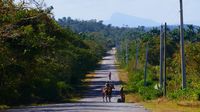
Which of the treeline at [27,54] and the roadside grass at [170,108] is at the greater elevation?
the treeline at [27,54]

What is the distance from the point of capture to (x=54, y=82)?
5409 cm

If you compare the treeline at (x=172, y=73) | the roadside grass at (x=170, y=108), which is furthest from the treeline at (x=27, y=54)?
the treeline at (x=172, y=73)

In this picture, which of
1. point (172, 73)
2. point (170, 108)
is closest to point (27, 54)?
point (170, 108)

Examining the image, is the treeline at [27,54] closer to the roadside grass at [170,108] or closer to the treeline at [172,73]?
the roadside grass at [170,108]

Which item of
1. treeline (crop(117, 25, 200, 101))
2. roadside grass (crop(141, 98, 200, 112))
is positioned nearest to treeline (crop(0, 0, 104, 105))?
roadside grass (crop(141, 98, 200, 112))

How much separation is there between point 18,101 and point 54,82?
8.32 meters

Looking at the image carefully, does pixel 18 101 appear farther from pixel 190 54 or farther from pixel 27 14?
pixel 190 54

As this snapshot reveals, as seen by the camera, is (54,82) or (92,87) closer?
(54,82)

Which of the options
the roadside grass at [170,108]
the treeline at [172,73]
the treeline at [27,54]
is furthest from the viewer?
the treeline at [172,73]

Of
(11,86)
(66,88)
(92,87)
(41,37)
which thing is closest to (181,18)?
(41,37)

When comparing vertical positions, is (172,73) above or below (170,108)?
above

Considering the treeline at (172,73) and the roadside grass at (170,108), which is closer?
the roadside grass at (170,108)

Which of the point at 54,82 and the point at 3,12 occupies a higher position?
the point at 3,12

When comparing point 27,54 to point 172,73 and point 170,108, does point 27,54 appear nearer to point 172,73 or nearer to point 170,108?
point 170,108
